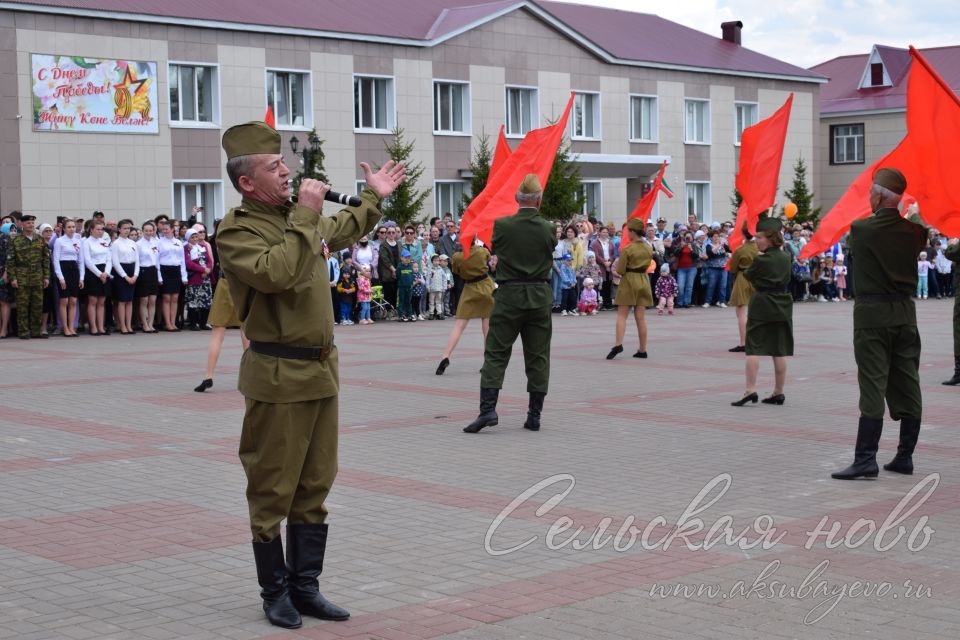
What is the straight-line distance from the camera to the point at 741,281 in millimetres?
17047

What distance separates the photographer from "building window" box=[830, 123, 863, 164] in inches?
2303

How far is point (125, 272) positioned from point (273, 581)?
1730 cm

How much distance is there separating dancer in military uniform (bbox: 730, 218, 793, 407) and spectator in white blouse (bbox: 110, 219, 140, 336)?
1276 centimetres

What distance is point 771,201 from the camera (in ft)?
43.0

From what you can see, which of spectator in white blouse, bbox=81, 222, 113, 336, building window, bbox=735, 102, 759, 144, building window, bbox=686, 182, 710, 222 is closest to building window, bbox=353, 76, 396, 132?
building window, bbox=686, 182, 710, 222

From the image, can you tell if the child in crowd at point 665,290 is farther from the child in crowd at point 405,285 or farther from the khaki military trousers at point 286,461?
the khaki military trousers at point 286,461

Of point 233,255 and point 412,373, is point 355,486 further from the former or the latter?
point 412,373

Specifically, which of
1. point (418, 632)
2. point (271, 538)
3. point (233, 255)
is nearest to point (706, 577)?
point (418, 632)

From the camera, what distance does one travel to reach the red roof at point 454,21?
3316cm

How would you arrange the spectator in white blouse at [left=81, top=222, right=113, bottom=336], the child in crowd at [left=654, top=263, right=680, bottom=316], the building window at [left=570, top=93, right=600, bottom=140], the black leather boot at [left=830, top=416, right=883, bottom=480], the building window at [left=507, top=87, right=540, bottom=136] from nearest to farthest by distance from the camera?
the black leather boot at [left=830, top=416, right=883, bottom=480] → the spectator in white blouse at [left=81, top=222, right=113, bottom=336] → the child in crowd at [left=654, top=263, right=680, bottom=316] → the building window at [left=507, top=87, right=540, bottom=136] → the building window at [left=570, top=93, right=600, bottom=140]

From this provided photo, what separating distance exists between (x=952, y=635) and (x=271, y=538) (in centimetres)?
276

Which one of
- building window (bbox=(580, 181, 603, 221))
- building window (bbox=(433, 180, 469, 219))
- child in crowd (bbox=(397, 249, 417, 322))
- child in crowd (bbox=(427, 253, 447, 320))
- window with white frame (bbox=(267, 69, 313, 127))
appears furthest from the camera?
building window (bbox=(580, 181, 603, 221))

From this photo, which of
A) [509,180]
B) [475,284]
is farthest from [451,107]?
[509,180]

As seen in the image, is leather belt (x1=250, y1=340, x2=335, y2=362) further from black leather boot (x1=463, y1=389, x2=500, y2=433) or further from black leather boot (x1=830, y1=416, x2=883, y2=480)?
black leather boot (x1=463, y1=389, x2=500, y2=433)
